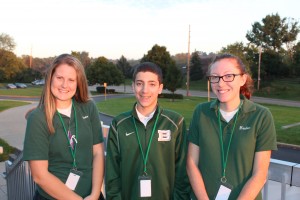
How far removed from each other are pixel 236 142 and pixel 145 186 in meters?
0.80

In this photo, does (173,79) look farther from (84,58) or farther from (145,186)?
(84,58)

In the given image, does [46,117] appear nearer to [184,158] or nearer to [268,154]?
[184,158]

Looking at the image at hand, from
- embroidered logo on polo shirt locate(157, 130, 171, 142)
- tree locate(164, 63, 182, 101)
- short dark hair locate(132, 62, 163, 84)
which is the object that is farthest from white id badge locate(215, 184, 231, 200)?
tree locate(164, 63, 182, 101)

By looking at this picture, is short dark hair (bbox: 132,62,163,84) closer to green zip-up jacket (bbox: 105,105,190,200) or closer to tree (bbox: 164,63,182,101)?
green zip-up jacket (bbox: 105,105,190,200)

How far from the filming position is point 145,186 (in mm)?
2467

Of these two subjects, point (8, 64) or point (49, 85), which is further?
point (8, 64)

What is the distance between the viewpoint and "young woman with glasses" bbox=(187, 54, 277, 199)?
2.18m

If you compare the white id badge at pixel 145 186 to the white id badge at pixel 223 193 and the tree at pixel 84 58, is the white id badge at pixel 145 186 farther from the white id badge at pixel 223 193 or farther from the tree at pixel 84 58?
the tree at pixel 84 58

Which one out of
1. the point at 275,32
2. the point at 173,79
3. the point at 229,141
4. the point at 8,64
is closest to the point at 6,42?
the point at 8,64

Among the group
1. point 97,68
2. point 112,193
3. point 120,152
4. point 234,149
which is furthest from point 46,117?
point 97,68

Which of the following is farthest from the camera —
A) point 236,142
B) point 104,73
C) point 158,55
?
point 104,73

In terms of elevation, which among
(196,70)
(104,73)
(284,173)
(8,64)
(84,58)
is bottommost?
(284,173)

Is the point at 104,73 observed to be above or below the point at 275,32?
below

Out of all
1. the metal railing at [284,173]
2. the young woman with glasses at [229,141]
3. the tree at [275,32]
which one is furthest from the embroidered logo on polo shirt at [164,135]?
the tree at [275,32]
